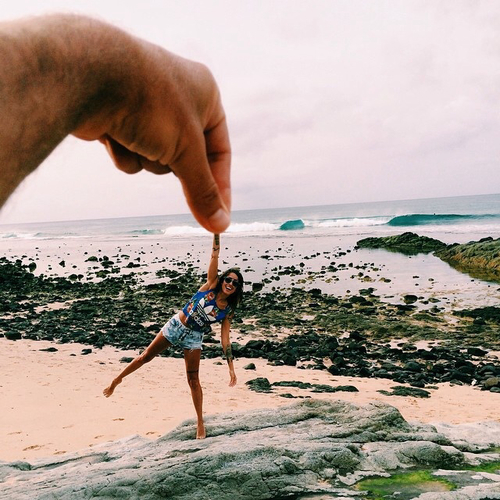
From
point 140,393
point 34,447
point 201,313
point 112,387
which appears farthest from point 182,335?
point 140,393

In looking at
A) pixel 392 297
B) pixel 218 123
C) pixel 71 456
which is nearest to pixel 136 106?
pixel 218 123

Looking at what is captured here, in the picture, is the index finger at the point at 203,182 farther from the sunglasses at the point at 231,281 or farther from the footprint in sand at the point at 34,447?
the footprint in sand at the point at 34,447

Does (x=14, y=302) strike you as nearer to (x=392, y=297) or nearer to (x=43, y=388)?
(x=43, y=388)

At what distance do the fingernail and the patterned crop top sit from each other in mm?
4296

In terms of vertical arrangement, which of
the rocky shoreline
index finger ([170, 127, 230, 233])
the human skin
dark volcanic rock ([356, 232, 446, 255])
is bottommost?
the rocky shoreline

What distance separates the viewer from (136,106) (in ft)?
3.42

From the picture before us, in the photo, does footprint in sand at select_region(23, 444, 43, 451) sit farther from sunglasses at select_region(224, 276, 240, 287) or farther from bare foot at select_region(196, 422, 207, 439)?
sunglasses at select_region(224, 276, 240, 287)

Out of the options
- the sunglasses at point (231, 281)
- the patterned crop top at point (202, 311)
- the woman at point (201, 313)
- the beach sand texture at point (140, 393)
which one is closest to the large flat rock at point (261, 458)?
the woman at point (201, 313)

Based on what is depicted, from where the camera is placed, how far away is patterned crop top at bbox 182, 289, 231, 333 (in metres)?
5.55

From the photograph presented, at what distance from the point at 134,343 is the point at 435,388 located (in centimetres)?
746

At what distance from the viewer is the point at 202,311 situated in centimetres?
558

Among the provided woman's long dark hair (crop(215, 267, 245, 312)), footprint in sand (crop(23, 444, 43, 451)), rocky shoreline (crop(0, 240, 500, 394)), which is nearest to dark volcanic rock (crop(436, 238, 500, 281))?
rocky shoreline (crop(0, 240, 500, 394))

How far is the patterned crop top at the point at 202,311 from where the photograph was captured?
18.2 ft

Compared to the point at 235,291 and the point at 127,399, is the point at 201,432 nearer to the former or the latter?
the point at 235,291
